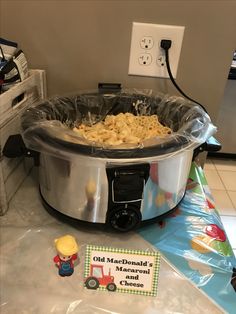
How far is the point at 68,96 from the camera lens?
0.69m

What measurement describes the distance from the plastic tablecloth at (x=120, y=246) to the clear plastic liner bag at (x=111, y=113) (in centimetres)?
17

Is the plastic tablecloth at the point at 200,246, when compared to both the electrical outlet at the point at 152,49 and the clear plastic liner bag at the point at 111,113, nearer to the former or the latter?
the clear plastic liner bag at the point at 111,113

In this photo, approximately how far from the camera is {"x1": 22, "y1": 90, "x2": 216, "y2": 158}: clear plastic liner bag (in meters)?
0.46

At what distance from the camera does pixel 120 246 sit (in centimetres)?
54

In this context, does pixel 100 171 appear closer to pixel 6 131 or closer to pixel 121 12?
pixel 6 131

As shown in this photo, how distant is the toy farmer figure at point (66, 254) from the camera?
0.46 m

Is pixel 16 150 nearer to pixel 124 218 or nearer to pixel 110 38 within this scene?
pixel 124 218

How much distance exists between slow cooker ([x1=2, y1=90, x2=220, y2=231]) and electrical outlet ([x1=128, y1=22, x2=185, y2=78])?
0.68 ft

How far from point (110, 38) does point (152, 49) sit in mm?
109

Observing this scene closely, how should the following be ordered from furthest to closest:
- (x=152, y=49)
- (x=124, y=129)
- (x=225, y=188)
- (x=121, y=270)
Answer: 1. (x=225, y=188)
2. (x=152, y=49)
3. (x=124, y=129)
4. (x=121, y=270)

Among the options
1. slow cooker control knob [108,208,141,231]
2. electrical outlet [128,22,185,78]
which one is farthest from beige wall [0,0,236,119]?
slow cooker control knob [108,208,141,231]

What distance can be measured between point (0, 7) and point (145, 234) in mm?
632

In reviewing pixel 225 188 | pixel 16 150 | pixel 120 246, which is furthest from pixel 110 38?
pixel 225 188

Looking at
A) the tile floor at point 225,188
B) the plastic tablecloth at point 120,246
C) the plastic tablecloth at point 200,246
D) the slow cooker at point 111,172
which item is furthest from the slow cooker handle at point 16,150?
the tile floor at point 225,188
